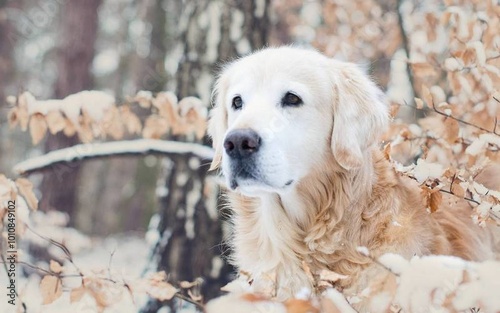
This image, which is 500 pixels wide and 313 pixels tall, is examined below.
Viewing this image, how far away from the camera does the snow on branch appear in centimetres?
420

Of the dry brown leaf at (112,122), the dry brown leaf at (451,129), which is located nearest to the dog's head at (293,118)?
the dry brown leaf at (451,129)

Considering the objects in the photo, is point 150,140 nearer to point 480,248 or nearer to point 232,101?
point 232,101

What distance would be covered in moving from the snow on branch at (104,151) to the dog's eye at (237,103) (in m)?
1.16

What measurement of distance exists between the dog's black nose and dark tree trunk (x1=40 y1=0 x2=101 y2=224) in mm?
7230

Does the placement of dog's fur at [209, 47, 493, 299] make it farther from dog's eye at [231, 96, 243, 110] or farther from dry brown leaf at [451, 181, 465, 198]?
dry brown leaf at [451, 181, 465, 198]

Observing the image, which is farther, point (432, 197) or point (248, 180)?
point (248, 180)

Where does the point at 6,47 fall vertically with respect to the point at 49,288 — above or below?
above

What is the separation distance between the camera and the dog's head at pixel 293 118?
2.82 meters

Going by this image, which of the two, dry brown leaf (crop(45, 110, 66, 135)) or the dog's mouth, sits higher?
dry brown leaf (crop(45, 110, 66, 135))

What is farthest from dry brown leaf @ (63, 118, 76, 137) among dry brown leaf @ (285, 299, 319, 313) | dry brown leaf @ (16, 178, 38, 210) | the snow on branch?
dry brown leaf @ (285, 299, 319, 313)

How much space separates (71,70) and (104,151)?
22.1 ft

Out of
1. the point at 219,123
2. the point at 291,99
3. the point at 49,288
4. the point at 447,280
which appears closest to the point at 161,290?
the point at 49,288

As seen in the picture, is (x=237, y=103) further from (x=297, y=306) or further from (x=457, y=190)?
(x=297, y=306)

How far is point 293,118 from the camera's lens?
3.03 meters
